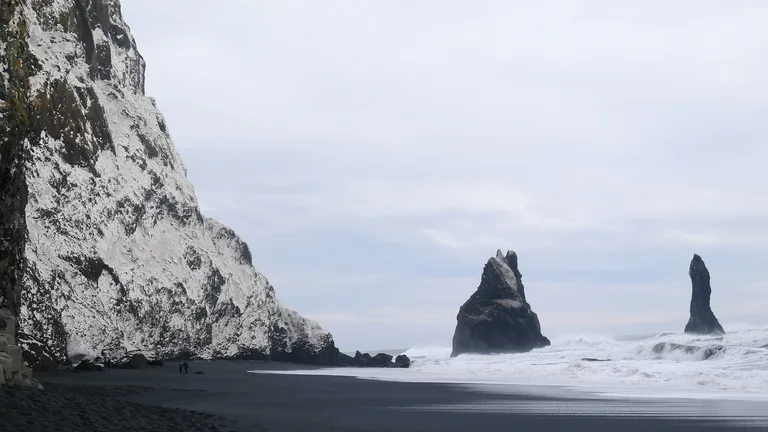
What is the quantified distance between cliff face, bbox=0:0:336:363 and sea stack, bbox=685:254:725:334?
40.7 meters

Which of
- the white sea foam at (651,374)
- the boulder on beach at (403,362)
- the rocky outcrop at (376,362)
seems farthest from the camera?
the rocky outcrop at (376,362)

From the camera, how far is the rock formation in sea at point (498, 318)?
79.6m

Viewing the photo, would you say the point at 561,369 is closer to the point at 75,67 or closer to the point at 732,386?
the point at 732,386

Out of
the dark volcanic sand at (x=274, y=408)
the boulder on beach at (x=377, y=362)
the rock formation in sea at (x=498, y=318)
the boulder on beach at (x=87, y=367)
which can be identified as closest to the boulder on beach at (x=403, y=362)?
the boulder on beach at (x=377, y=362)

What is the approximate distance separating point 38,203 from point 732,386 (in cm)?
3087

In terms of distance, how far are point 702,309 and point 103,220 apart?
5860 cm

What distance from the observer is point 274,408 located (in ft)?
73.4

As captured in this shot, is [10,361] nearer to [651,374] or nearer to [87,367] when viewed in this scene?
[87,367]

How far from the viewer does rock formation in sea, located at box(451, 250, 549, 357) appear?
79.6 m

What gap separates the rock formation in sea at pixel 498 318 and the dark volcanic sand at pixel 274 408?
45.8 meters

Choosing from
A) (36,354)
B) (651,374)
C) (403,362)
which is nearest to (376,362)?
(403,362)

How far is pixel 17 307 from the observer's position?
80.8 ft

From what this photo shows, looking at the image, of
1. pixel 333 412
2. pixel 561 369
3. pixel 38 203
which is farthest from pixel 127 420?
pixel 561 369

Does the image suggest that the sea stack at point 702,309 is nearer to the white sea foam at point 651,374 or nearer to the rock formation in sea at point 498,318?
the rock formation in sea at point 498,318
